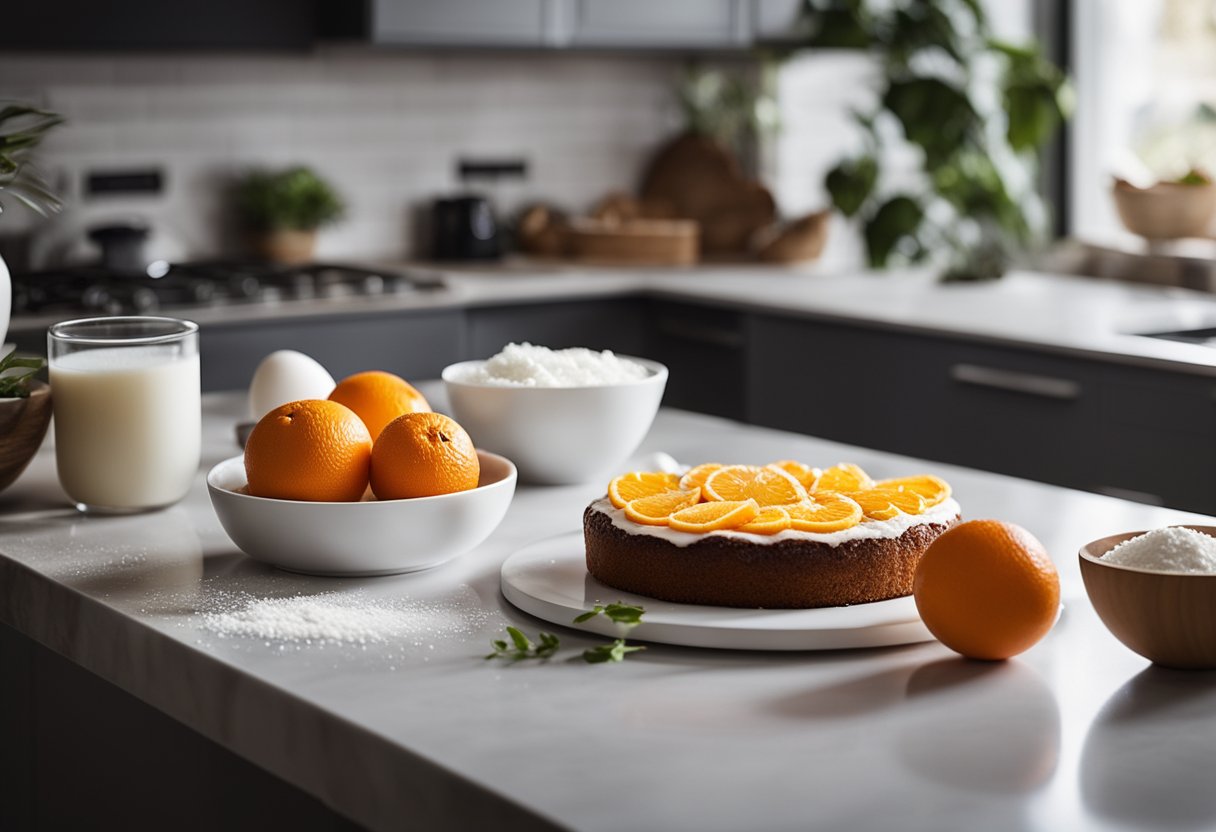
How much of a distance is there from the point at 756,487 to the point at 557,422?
0.39 m

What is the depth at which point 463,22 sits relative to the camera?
3.86 m

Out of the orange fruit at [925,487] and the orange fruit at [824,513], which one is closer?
the orange fruit at [824,513]

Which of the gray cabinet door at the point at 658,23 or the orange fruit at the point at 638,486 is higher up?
the gray cabinet door at the point at 658,23

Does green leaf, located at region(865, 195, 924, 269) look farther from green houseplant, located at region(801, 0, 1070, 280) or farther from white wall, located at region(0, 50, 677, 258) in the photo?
white wall, located at region(0, 50, 677, 258)

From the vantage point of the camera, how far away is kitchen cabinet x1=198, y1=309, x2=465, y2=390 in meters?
3.34

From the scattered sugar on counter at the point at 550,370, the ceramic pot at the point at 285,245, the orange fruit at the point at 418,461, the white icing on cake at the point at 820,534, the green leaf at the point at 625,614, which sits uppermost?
the ceramic pot at the point at 285,245

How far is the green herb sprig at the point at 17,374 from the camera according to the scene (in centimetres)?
161

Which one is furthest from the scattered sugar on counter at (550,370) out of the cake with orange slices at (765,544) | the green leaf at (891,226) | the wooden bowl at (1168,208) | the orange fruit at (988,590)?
the green leaf at (891,226)

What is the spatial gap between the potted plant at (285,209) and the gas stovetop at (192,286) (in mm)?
182

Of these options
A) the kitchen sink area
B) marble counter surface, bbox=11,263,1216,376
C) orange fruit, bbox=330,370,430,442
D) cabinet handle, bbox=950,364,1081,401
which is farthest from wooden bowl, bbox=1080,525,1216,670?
cabinet handle, bbox=950,364,1081,401

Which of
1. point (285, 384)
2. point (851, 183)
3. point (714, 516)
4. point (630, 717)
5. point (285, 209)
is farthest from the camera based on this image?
point (851, 183)

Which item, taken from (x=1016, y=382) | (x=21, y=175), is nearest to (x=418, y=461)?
(x=21, y=175)

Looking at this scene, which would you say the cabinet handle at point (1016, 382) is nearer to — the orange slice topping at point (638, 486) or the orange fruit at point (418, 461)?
the orange slice topping at point (638, 486)

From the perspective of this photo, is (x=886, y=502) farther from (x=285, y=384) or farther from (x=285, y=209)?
(x=285, y=209)
